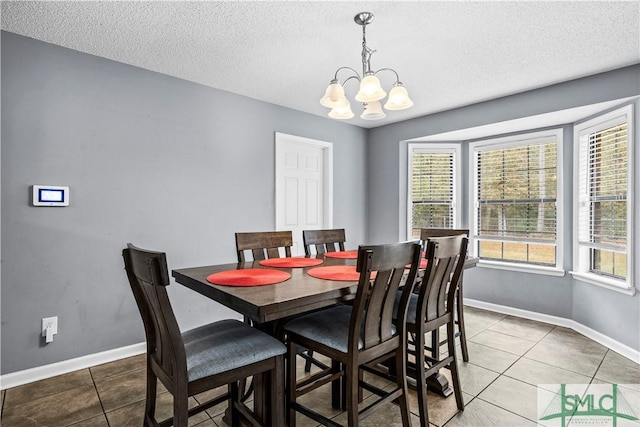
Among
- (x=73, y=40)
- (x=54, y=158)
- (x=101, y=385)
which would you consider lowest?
(x=101, y=385)

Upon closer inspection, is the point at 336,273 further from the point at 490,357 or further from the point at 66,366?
the point at 66,366

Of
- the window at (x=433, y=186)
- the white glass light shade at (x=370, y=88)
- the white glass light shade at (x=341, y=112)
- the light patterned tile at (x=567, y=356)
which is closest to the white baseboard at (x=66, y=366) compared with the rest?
the white glass light shade at (x=341, y=112)

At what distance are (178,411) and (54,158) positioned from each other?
2163mm

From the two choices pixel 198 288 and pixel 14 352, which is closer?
pixel 198 288

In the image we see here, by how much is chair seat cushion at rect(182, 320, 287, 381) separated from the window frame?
9.92 feet

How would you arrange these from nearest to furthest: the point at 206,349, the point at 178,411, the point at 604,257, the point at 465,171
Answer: the point at 178,411 < the point at 206,349 < the point at 604,257 < the point at 465,171

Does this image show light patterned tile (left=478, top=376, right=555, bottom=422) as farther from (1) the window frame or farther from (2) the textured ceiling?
(2) the textured ceiling

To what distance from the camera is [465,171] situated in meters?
4.39

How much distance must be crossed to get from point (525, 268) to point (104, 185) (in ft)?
13.9

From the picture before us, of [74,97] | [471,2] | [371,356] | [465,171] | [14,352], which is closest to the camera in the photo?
[371,356]

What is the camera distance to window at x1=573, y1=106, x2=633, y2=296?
290 centimetres

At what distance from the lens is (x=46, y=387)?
90.4 inches

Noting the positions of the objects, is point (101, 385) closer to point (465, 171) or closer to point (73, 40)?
point (73, 40)

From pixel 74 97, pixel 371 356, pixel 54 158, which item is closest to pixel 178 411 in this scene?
pixel 371 356
